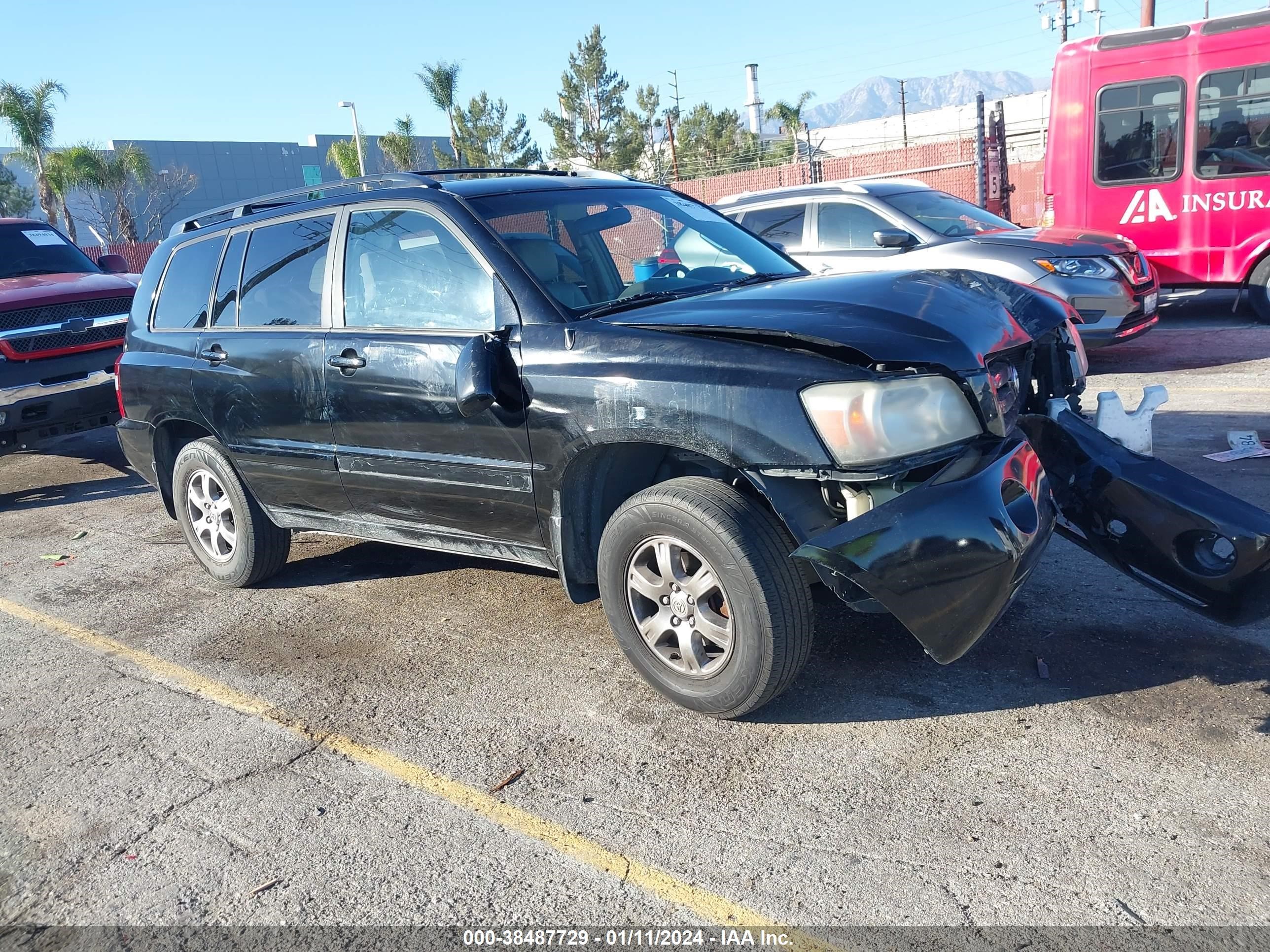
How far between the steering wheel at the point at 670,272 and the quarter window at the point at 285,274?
1.47 m

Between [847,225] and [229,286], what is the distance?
237 inches

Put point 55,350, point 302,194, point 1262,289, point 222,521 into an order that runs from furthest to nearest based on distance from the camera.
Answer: point 1262,289 → point 55,350 → point 222,521 → point 302,194

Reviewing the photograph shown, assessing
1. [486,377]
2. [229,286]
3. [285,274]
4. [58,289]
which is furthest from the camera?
[58,289]

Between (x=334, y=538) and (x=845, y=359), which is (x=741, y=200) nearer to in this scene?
(x=334, y=538)

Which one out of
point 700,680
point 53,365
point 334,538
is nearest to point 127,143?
point 53,365

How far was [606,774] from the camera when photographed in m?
3.28

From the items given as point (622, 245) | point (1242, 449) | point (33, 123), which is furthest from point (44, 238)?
point (33, 123)

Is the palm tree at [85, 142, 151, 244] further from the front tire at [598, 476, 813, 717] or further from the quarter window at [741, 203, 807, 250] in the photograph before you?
the front tire at [598, 476, 813, 717]

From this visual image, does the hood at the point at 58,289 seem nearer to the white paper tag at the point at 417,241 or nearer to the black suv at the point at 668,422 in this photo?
the black suv at the point at 668,422

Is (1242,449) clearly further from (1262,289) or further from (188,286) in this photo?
(1262,289)

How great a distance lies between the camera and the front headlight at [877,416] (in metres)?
3.06

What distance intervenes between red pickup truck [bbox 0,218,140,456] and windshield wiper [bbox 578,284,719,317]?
4.98 meters

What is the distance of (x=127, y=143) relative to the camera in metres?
49.6

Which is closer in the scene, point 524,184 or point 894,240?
point 524,184
